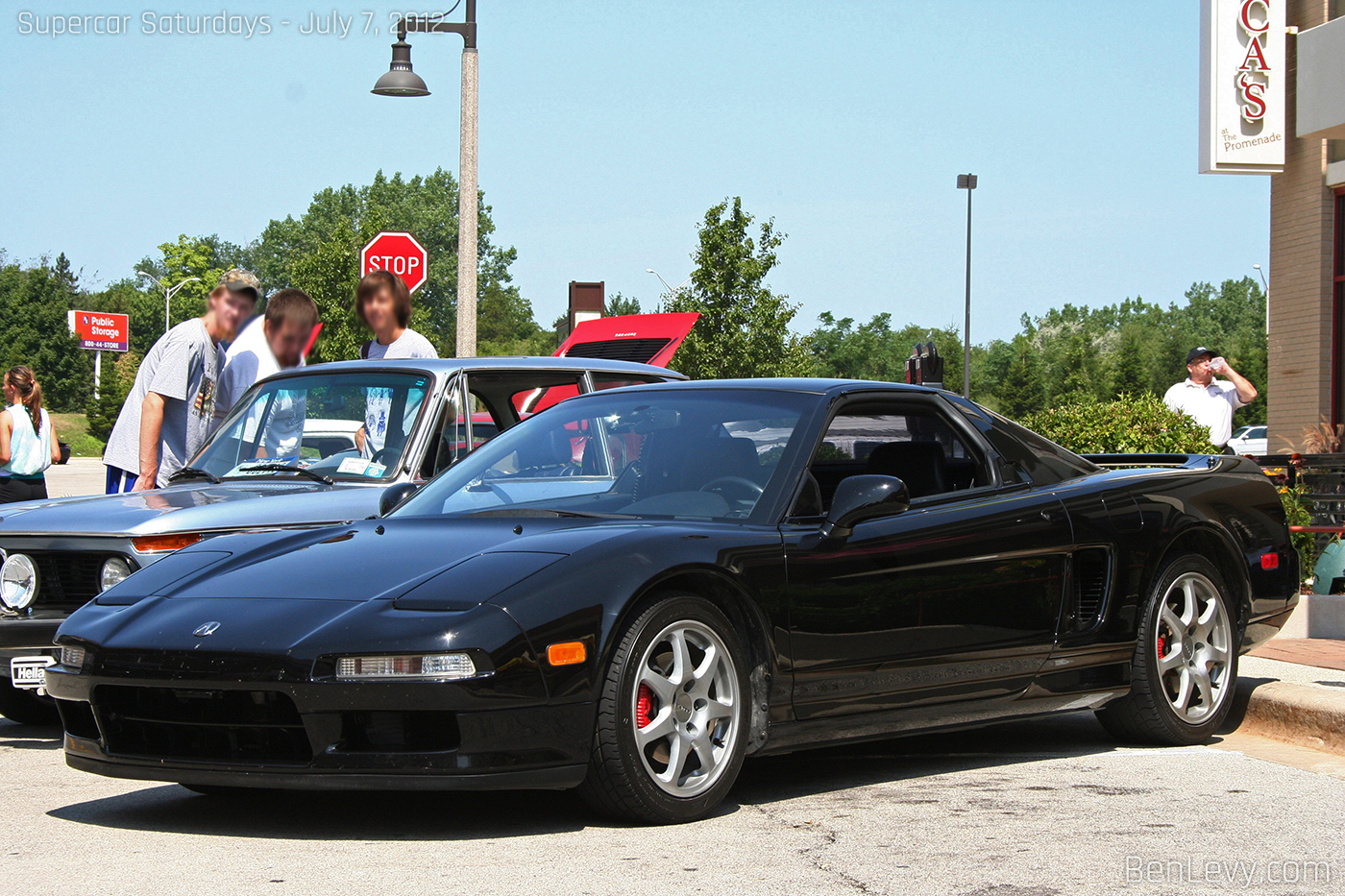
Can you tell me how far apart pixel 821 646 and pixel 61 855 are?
2.25m

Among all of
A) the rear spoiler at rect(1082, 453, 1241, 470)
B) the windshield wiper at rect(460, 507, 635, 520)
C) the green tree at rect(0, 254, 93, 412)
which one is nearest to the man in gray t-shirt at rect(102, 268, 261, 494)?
the windshield wiper at rect(460, 507, 635, 520)

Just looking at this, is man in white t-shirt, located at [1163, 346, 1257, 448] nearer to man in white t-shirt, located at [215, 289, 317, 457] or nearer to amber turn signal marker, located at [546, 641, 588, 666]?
man in white t-shirt, located at [215, 289, 317, 457]

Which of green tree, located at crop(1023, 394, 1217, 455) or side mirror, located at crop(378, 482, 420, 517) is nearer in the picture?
side mirror, located at crop(378, 482, 420, 517)

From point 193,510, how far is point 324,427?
3.78ft

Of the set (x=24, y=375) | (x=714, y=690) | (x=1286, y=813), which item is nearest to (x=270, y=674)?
(x=714, y=690)

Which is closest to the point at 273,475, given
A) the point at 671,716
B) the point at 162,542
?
the point at 162,542

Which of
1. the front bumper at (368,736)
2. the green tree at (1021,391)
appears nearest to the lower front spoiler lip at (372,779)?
the front bumper at (368,736)

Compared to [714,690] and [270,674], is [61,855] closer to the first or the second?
[270,674]

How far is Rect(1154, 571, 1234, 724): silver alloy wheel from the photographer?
628 centimetres

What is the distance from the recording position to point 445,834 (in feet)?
14.9

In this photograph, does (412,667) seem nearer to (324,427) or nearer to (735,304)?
(324,427)

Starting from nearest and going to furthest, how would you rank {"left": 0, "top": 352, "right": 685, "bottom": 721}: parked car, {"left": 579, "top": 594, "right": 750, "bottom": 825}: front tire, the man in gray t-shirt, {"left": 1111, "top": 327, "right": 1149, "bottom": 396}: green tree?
{"left": 579, "top": 594, "right": 750, "bottom": 825}: front tire < {"left": 0, "top": 352, "right": 685, "bottom": 721}: parked car < the man in gray t-shirt < {"left": 1111, "top": 327, "right": 1149, "bottom": 396}: green tree

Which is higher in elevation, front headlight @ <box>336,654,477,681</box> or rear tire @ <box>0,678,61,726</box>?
front headlight @ <box>336,654,477,681</box>

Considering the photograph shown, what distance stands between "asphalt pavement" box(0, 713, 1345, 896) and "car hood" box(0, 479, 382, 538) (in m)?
1.00
